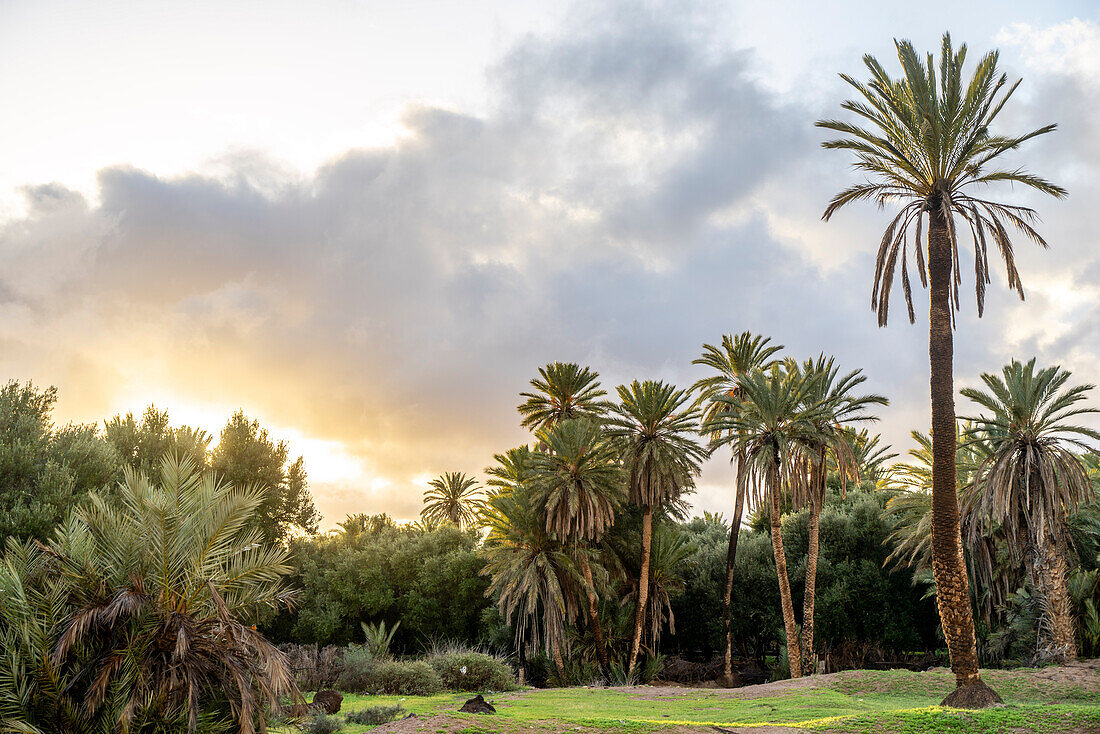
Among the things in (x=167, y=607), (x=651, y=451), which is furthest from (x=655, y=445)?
(x=167, y=607)

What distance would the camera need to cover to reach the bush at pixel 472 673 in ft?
87.9

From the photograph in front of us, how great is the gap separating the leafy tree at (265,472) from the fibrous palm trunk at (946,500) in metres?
31.1

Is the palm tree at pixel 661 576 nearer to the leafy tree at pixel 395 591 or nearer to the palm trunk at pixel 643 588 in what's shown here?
the palm trunk at pixel 643 588

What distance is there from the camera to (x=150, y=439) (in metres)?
33.8

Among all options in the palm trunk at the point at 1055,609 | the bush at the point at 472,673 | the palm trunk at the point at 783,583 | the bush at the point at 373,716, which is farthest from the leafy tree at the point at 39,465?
the palm trunk at the point at 1055,609

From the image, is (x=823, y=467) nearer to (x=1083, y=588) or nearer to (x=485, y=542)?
(x=1083, y=588)

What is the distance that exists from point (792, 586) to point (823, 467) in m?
12.0

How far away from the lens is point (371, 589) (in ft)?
138

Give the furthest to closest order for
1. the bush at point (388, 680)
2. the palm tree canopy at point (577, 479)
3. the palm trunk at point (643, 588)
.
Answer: the palm trunk at point (643, 588) < the palm tree canopy at point (577, 479) < the bush at point (388, 680)

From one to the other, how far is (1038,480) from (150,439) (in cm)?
3667

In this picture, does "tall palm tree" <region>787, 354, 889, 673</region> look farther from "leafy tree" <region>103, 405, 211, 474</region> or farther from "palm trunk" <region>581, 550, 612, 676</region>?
"leafy tree" <region>103, 405, 211, 474</region>

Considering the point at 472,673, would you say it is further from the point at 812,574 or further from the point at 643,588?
A: the point at 812,574

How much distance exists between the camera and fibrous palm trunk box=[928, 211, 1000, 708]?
1756 cm


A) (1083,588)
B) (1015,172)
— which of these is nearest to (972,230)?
(1015,172)
